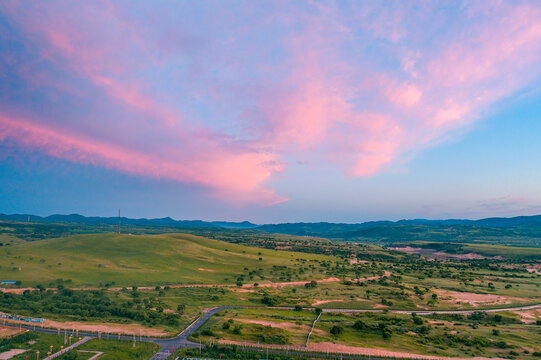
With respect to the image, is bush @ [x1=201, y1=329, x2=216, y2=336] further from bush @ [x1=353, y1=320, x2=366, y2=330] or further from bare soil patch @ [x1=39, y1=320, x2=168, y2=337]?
bush @ [x1=353, y1=320, x2=366, y2=330]

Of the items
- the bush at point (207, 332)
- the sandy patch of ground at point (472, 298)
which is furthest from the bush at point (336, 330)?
the sandy patch of ground at point (472, 298)

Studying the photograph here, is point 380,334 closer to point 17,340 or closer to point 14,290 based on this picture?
point 17,340

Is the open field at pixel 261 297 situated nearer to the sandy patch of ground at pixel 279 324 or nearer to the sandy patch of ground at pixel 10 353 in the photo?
the sandy patch of ground at pixel 279 324

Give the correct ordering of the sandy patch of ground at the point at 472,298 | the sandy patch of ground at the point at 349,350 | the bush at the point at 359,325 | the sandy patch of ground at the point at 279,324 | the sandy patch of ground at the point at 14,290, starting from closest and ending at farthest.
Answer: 1. the sandy patch of ground at the point at 349,350
2. the sandy patch of ground at the point at 279,324
3. the bush at the point at 359,325
4. the sandy patch of ground at the point at 14,290
5. the sandy patch of ground at the point at 472,298

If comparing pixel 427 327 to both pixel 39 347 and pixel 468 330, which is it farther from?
pixel 39 347

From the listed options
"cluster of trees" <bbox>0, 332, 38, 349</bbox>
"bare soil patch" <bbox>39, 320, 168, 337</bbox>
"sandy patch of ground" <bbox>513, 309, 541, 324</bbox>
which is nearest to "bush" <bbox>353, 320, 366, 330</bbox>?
"bare soil patch" <bbox>39, 320, 168, 337</bbox>

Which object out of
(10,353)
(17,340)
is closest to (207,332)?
(10,353)
